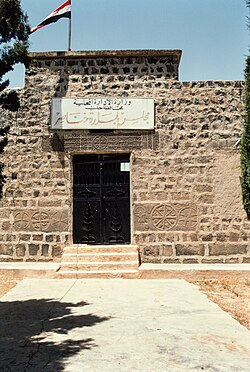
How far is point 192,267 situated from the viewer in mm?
7234

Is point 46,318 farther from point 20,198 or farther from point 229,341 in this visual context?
point 20,198

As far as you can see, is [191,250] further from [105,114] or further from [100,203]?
[105,114]

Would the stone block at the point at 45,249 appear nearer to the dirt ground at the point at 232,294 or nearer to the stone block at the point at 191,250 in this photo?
the stone block at the point at 191,250

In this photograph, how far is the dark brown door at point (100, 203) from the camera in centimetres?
820

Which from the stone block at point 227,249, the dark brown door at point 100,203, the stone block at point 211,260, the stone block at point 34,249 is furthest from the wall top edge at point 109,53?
the stone block at point 211,260

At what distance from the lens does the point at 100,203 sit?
8.24m

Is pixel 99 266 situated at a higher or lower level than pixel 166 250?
lower

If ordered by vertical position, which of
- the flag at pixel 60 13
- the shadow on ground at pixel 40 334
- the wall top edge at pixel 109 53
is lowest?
the shadow on ground at pixel 40 334

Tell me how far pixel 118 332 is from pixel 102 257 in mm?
3670

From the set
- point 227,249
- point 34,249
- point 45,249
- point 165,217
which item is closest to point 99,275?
point 45,249

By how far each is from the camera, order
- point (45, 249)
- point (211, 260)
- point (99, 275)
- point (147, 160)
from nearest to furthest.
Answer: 1. point (99, 275)
2. point (211, 260)
3. point (45, 249)
4. point (147, 160)

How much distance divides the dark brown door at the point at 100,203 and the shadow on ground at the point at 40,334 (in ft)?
9.81

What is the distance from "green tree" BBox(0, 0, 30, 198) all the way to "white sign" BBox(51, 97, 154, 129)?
11.8 ft

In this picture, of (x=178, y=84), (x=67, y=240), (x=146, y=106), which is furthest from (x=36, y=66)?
(x=67, y=240)
